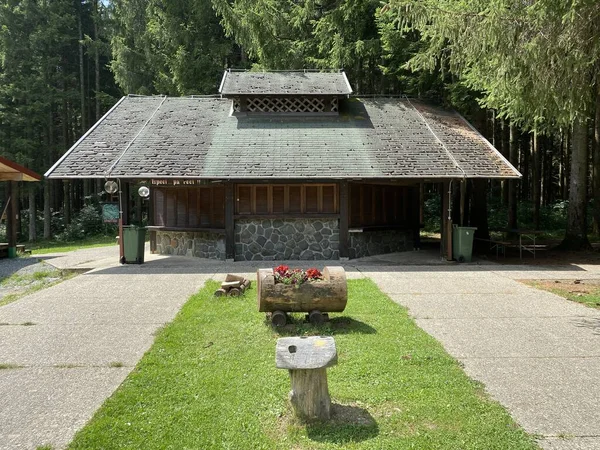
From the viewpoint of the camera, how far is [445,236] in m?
13.3

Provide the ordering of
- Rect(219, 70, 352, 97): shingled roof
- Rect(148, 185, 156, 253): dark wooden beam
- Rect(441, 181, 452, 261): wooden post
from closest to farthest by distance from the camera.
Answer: Rect(441, 181, 452, 261): wooden post < Rect(148, 185, 156, 253): dark wooden beam < Rect(219, 70, 352, 97): shingled roof

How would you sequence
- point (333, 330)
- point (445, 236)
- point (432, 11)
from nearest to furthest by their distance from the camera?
1. point (333, 330)
2. point (432, 11)
3. point (445, 236)

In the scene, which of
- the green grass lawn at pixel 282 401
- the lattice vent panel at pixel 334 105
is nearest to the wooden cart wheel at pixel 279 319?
the green grass lawn at pixel 282 401

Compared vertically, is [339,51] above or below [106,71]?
below

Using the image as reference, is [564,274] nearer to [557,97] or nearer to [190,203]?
[557,97]

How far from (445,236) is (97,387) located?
1102cm

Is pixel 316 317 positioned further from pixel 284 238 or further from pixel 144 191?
pixel 144 191

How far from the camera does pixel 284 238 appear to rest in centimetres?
1334

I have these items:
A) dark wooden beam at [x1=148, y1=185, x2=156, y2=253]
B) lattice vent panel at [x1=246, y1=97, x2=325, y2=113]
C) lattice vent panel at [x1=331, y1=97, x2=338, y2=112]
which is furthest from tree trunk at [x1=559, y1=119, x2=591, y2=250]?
dark wooden beam at [x1=148, y1=185, x2=156, y2=253]

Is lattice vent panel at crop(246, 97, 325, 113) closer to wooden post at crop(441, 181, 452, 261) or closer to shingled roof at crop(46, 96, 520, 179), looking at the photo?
shingled roof at crop(46, 96, 520, 179)

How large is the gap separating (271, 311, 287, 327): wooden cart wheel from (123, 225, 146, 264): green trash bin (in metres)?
7.67

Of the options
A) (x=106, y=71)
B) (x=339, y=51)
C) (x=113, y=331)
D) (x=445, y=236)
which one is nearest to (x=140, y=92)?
(x=106, y=71)

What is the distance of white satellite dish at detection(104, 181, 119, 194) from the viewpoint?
41.2 ft

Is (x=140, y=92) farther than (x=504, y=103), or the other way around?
(x=140, y=92)
